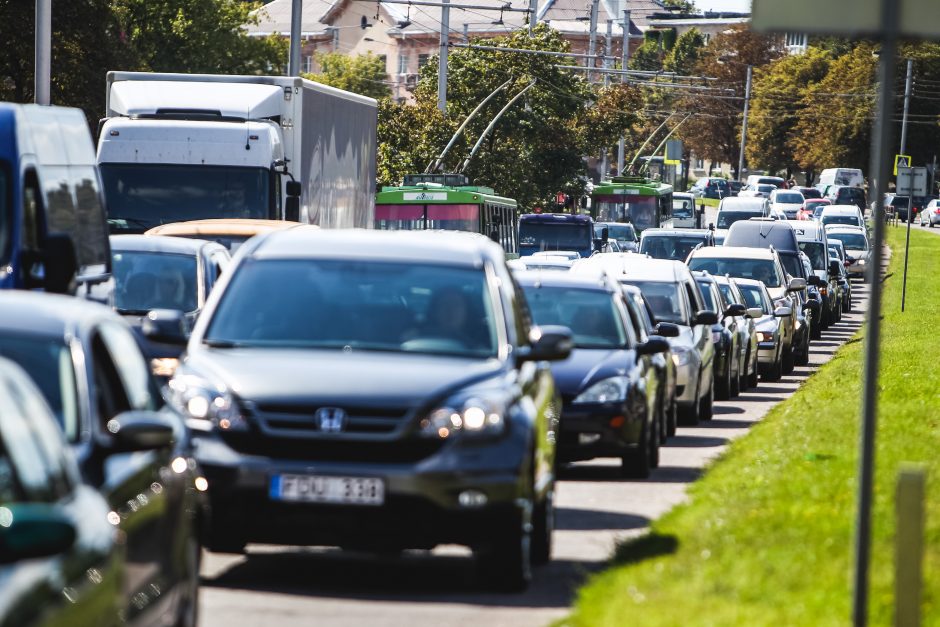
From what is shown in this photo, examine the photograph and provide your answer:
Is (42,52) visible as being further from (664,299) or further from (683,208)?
(683,208)

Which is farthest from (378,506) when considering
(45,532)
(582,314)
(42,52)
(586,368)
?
(42,52)

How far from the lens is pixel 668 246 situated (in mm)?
43469

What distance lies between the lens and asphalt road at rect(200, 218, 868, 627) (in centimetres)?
917

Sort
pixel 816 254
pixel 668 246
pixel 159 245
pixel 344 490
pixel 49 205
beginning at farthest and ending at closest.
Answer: pixel 816 254 < pixel 668 246 < pixel 159 245 < pixel 49 205 < pixel 344 490

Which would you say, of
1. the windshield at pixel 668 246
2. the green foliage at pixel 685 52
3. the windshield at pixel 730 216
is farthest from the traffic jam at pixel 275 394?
the green foliage at pixel 685 52

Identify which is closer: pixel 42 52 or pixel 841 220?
pixel 42 52

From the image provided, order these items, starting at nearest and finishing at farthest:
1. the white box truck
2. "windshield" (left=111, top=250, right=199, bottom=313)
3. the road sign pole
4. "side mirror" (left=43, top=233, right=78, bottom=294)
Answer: the road sign pole < "side mirror" (left=43, top=233, right=78, bottom=294) < "windshield" (left=111, top=250, right=199, bottom=313) < the white box truck

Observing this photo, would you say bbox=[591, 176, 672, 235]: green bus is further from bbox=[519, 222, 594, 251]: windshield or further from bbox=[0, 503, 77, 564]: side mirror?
Answer: bbox=[0, 503, 77, 564]: side mirror

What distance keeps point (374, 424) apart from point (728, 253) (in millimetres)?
25736

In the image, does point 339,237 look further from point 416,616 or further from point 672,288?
point 672,288

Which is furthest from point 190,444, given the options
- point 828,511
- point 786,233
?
point 786,233

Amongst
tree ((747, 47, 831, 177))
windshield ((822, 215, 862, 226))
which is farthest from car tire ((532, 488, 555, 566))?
tree ((747, 47, 831, 177))

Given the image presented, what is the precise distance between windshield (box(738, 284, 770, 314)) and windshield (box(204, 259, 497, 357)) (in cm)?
2167

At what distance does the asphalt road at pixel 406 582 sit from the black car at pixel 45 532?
3.06m
